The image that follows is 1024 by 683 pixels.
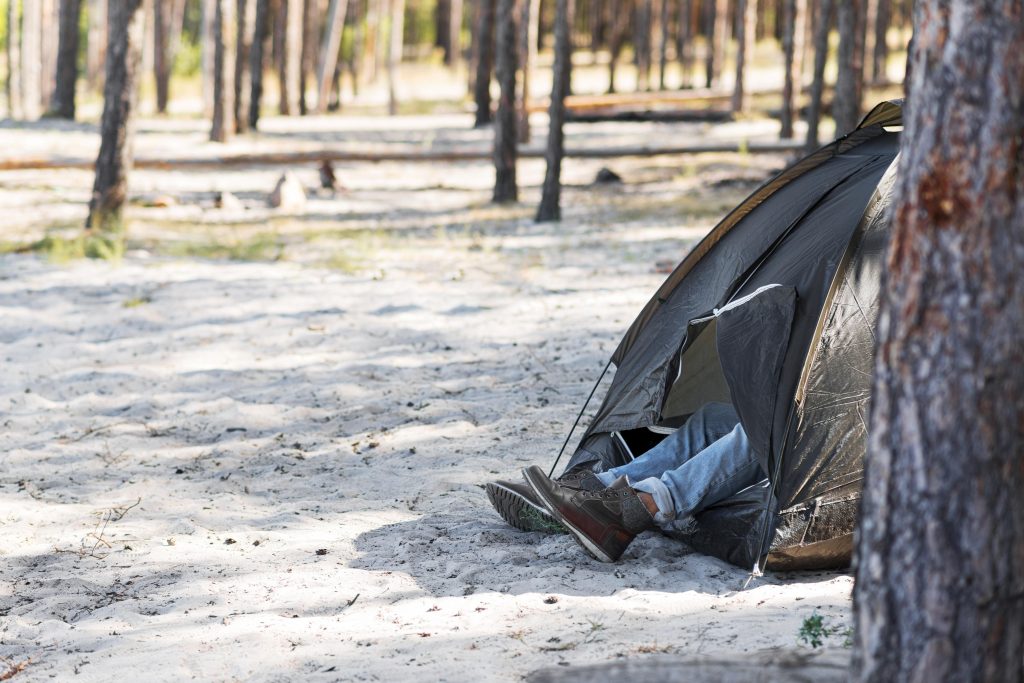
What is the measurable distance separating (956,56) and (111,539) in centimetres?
390

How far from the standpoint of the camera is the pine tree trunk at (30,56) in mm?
22294

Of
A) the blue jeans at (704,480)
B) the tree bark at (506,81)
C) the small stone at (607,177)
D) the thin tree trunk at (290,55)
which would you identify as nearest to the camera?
the blue jeans at (704,480)

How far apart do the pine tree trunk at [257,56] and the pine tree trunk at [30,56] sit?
4.44 metres

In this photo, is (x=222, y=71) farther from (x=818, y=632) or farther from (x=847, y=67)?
(x=818, y=632)

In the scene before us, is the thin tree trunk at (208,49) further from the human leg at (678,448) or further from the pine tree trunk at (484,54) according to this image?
the human leg at (678,448)

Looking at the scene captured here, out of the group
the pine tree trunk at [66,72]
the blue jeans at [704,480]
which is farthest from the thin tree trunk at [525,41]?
the pine tree trunk at [66,72]

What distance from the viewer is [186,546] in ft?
15.5

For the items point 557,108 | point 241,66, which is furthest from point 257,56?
point 557,108

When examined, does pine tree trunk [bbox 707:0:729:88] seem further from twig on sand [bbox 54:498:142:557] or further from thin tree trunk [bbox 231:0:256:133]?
twig on sand [bbox 54:498:142:557]

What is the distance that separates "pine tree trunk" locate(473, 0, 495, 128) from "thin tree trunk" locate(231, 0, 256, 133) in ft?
13.7

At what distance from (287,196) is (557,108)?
401 cm

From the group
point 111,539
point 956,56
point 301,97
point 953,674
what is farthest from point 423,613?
point 301,97

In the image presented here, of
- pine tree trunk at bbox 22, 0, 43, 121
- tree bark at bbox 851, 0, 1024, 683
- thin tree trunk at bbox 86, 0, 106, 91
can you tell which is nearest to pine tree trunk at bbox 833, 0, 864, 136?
tree bark at bbox 851, 0, 1024, 683

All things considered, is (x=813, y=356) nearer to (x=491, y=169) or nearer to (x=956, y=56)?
(x=956, y=56)
